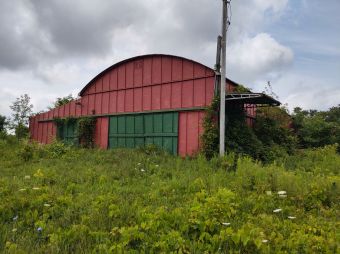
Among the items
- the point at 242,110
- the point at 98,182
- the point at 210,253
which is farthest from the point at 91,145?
the point at 210,253

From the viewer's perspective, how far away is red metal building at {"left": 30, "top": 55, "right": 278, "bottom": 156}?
572 inches

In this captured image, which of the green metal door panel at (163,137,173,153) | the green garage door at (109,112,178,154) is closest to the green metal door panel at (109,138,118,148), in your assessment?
the green garage door at (109,112,178,154)

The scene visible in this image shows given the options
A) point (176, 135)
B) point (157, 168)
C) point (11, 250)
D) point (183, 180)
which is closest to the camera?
point (11, 250)

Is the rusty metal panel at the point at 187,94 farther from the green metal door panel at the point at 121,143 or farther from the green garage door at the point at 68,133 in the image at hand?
the green garage door at the point at 68,133

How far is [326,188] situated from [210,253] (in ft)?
12.8

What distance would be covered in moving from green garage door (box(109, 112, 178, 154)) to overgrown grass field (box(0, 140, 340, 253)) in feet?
18.1

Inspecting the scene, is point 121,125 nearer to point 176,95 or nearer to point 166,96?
point 166,96

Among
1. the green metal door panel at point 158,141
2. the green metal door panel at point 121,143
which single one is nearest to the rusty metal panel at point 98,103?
the green metal door panel at point 121,143

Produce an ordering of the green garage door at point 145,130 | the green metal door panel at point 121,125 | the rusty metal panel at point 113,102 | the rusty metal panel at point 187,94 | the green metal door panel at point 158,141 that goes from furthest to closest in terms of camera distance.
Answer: the rusty metal panel at point 113,102 → the green metal door panel at point 121,125 → the green metal door panel at point 158,141 → the green garage door at point 145,130 → the rusty metal panel at point 187,94

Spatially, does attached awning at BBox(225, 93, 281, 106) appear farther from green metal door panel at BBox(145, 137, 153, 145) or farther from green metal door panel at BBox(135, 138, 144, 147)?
green metal door panel at BBox(135, 138, 144, 147)

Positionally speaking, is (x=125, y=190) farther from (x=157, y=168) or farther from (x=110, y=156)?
(x=110, y=156)

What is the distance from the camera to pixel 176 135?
15.0 m

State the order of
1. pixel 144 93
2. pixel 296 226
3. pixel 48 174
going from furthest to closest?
1. pixel 144 93
2. pixel 48 174
3. pixel 296 226

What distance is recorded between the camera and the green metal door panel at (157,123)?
15766 mm
